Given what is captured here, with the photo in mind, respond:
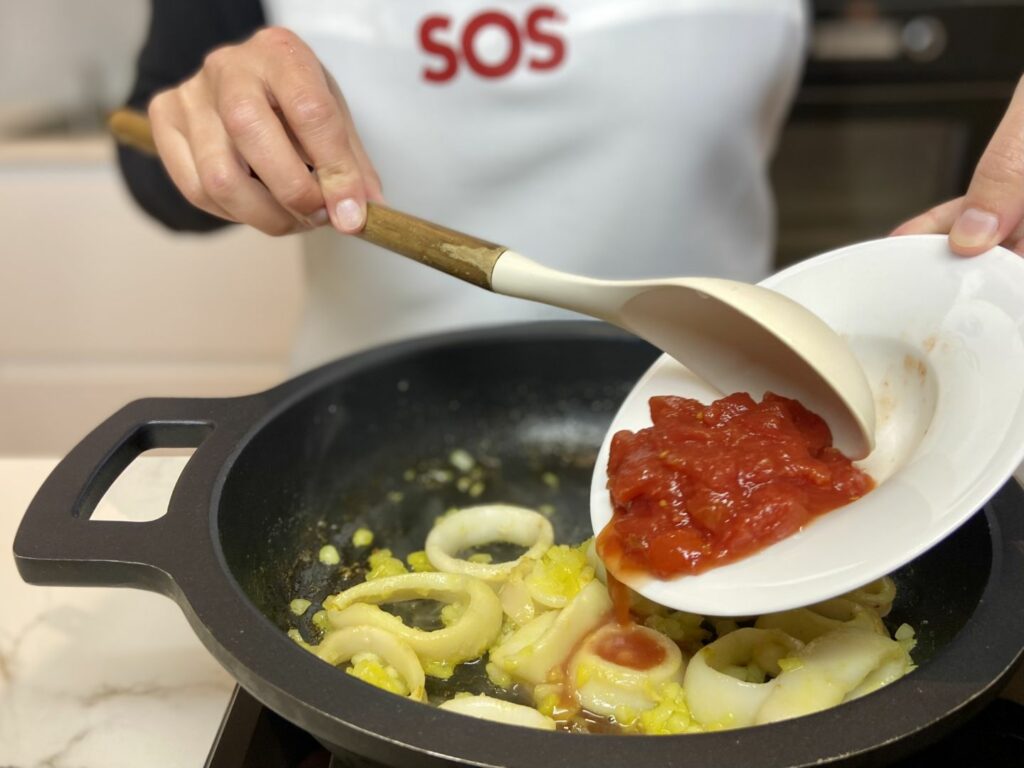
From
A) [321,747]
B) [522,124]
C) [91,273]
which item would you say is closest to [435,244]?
[321,747]

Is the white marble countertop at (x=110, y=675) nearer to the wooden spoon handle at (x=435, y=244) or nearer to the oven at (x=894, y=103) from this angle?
the wooden spoon handle at (x=435, y=244)

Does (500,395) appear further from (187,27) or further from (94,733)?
(187,27)

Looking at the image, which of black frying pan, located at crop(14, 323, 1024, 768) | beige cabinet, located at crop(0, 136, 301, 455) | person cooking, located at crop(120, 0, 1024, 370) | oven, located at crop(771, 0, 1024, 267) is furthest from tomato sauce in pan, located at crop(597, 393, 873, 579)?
beige cabinet, located at crop(0, 136, 301, 455)

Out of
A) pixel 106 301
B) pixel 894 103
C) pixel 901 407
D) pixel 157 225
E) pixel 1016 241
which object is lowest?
pixel 106 301

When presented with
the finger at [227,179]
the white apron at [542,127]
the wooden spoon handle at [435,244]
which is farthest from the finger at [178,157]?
the white apron at [542,127]

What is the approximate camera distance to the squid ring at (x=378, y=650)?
26.3 inches

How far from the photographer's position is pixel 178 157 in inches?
32.0

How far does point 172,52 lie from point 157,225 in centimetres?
59

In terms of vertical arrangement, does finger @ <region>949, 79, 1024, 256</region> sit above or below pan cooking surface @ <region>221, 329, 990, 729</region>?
above

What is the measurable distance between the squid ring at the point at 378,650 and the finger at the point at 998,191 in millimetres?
476

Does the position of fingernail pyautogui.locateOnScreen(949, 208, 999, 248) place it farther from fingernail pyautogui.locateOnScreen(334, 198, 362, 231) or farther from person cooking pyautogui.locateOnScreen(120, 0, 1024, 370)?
person cooking pyautogui.locateOnScreen(120, 0, 1024, 370)

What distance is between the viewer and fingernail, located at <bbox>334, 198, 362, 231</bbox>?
744 mm

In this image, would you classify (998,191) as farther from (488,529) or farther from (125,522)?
(125,522)

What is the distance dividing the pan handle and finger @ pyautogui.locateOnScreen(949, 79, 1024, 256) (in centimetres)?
55
